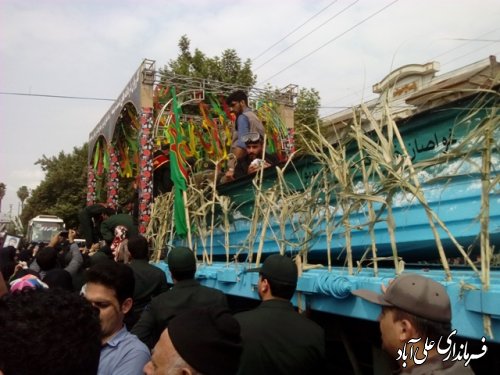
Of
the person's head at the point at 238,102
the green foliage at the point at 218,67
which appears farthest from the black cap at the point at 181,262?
the green foliage at the point at 218,67

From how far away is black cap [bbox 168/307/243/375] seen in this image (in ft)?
3.88

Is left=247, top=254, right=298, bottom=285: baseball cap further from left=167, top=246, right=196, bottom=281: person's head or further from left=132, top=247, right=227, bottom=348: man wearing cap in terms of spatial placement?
left=167, top=246, right=196, bottom=281: person's head

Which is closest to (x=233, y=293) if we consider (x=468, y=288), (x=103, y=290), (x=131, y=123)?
(x=103, y=290)

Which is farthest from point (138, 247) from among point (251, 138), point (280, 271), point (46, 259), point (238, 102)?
point (238, 102)

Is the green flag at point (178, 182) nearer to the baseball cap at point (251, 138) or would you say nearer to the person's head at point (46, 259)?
the baseball cap at point (251, 138)

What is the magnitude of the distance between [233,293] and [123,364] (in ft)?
5.26

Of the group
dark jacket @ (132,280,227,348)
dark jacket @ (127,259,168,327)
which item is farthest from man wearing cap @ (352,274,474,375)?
dark jacket @ (127,259,168,327)

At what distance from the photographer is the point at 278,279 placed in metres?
2.20

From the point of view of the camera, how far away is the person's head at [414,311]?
1.56 meters

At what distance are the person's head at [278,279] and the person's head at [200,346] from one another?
3.09ft

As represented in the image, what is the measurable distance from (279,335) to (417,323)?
65 centimetres

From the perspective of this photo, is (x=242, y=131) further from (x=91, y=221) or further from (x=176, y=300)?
(x=176, y=300)

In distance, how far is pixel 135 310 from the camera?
3.23 m

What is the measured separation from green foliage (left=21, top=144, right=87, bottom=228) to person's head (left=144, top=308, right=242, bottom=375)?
96.8 feet
